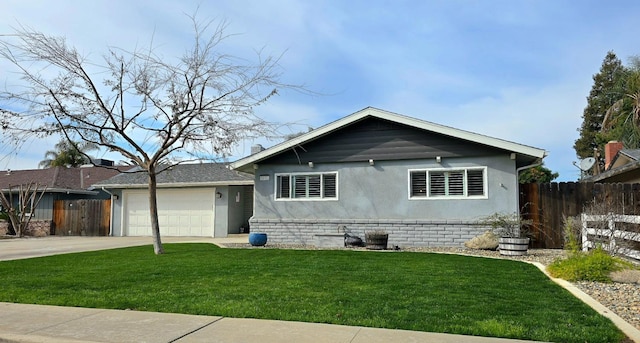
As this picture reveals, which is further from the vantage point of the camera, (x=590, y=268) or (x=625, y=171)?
(x=625, y=171)

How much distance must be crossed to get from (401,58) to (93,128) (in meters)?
8.70

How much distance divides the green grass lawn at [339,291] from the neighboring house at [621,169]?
5.47 meters

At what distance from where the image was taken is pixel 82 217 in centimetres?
2352

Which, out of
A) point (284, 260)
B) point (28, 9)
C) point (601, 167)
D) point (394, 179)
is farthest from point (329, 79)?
point (601, 167)

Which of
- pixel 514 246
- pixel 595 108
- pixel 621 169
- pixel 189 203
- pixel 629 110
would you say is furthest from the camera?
pixel 595 108

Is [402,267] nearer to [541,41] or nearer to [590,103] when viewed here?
[541,41]

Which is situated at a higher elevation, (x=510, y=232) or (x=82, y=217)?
(x=82, y=217)

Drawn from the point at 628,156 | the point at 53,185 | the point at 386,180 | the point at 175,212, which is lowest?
the point at 175,212

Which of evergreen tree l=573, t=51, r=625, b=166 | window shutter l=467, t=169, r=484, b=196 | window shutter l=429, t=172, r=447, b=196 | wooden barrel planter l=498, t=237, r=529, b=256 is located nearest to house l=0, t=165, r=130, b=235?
window shutter l=429, t=172, r=447, b=196

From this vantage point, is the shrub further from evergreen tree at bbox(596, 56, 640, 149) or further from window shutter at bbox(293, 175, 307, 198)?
evergreen tree at bbox(596, 56, 640, 149)

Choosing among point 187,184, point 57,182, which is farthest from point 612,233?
point 57,182

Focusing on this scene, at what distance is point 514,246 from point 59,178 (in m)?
25.5

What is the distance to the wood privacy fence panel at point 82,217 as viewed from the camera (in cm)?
2316

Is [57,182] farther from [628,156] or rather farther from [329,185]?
[628,156]
